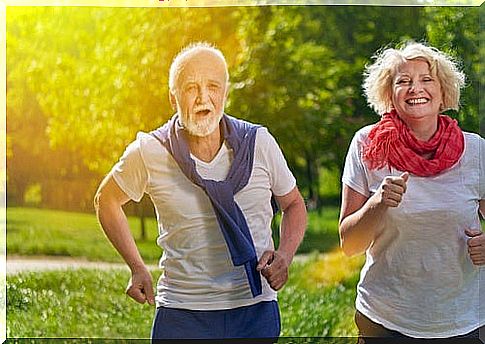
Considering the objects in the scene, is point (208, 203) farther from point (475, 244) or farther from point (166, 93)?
point (475, 244)

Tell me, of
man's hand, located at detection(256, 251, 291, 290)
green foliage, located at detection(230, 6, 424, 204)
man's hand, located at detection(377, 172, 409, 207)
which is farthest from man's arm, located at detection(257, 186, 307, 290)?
man's hand, located at detection(377, 172, 409, 207)

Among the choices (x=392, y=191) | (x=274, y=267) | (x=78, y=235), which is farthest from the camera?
(x=78, y=235)

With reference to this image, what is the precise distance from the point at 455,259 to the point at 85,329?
6.23 feet

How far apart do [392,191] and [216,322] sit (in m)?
1.07

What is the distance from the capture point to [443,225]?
4191mm

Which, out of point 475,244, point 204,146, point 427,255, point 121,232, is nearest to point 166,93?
point 204,146

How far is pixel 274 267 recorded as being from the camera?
4434mm

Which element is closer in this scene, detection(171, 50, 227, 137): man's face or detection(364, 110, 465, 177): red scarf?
detection(364, 110, 465, 177): red scarf

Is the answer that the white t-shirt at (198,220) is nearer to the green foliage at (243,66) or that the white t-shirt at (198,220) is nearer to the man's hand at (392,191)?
the green foliage at (243,66)

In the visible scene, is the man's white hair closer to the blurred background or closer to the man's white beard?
the blurred background

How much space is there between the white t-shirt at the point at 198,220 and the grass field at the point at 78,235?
0.12 metres

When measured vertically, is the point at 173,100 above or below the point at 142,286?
above

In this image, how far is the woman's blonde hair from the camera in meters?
4.33

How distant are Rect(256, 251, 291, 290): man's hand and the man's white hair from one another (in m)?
0.89
